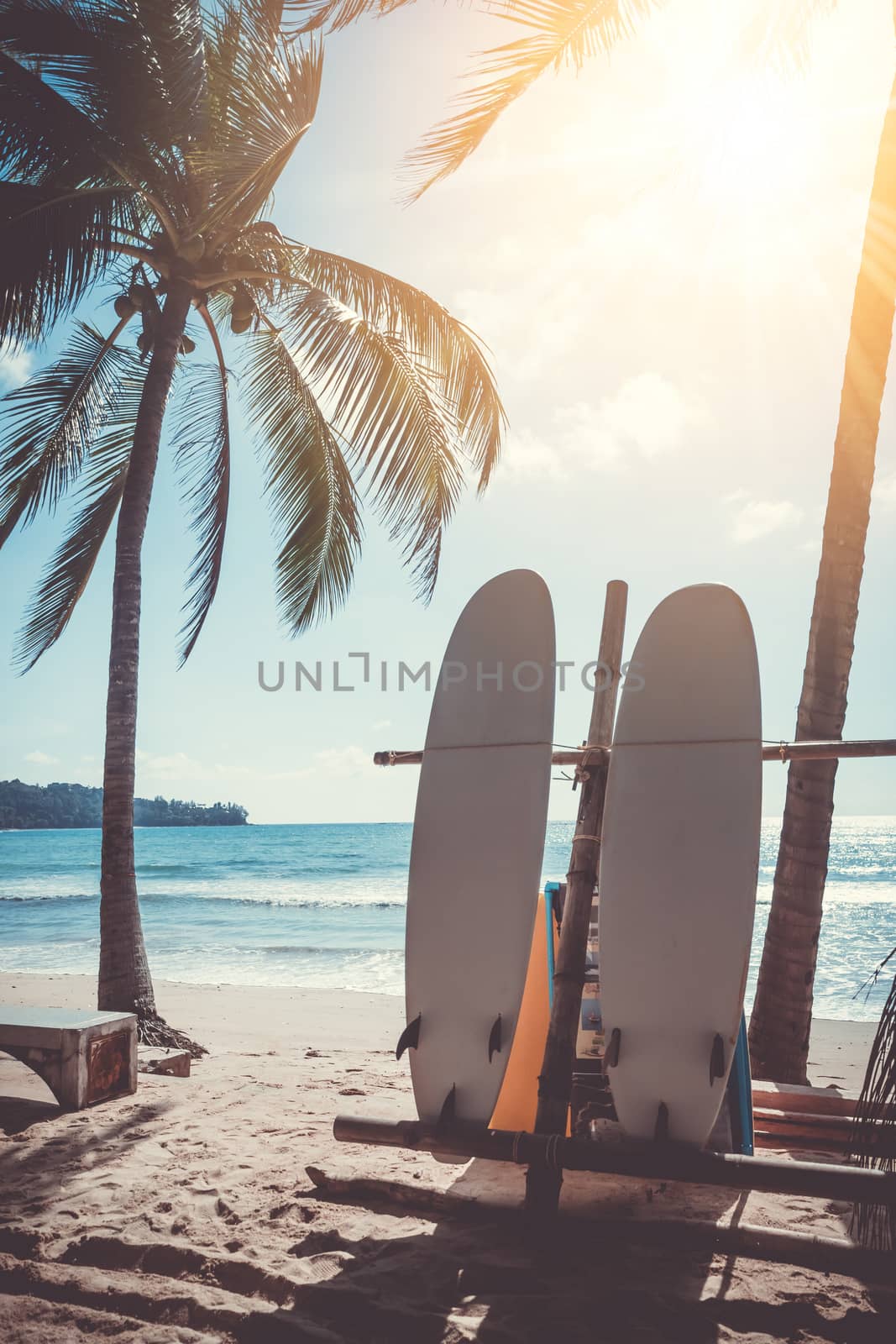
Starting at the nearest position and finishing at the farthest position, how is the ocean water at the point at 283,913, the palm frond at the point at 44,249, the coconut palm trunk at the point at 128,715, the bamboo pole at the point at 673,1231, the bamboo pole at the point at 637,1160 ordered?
the bamboo pole at the point at 637,1160, the bamboo pole at the point at 673,1231, the palm frond at the point at 44,249, the coconut palm trunk at the point at 128,715, the ocean water at the point at 283,913

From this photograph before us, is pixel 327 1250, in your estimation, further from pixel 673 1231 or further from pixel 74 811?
pixel 74 811

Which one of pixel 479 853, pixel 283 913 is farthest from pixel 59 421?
pixel 283 913

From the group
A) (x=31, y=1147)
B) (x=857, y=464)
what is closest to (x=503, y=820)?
(x=31, y=1147)

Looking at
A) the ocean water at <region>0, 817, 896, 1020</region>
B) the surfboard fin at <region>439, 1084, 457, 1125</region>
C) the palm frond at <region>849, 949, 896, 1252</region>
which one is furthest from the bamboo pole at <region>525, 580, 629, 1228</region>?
the ocean water at <region>0, 817, 896, 1020</region>

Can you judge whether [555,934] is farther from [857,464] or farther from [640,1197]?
[857,464]

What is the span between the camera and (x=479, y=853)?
2.61 m

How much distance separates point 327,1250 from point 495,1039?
734 millimetres

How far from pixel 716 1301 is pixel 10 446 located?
22.1 ft

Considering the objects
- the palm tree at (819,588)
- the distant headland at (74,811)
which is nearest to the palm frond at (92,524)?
the palm tree at (819,588)

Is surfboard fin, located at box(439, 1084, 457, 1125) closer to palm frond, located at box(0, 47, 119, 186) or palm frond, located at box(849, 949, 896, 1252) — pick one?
palm frond, located at box(849, 949, 896, 1252)

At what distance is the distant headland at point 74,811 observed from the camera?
58.6 meters

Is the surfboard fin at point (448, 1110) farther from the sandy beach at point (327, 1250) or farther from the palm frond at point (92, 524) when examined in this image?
the palm frond at point (92, 524)

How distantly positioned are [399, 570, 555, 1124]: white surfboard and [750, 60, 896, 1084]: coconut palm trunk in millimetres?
1850

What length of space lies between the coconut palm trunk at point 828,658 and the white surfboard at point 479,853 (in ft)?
6.07
